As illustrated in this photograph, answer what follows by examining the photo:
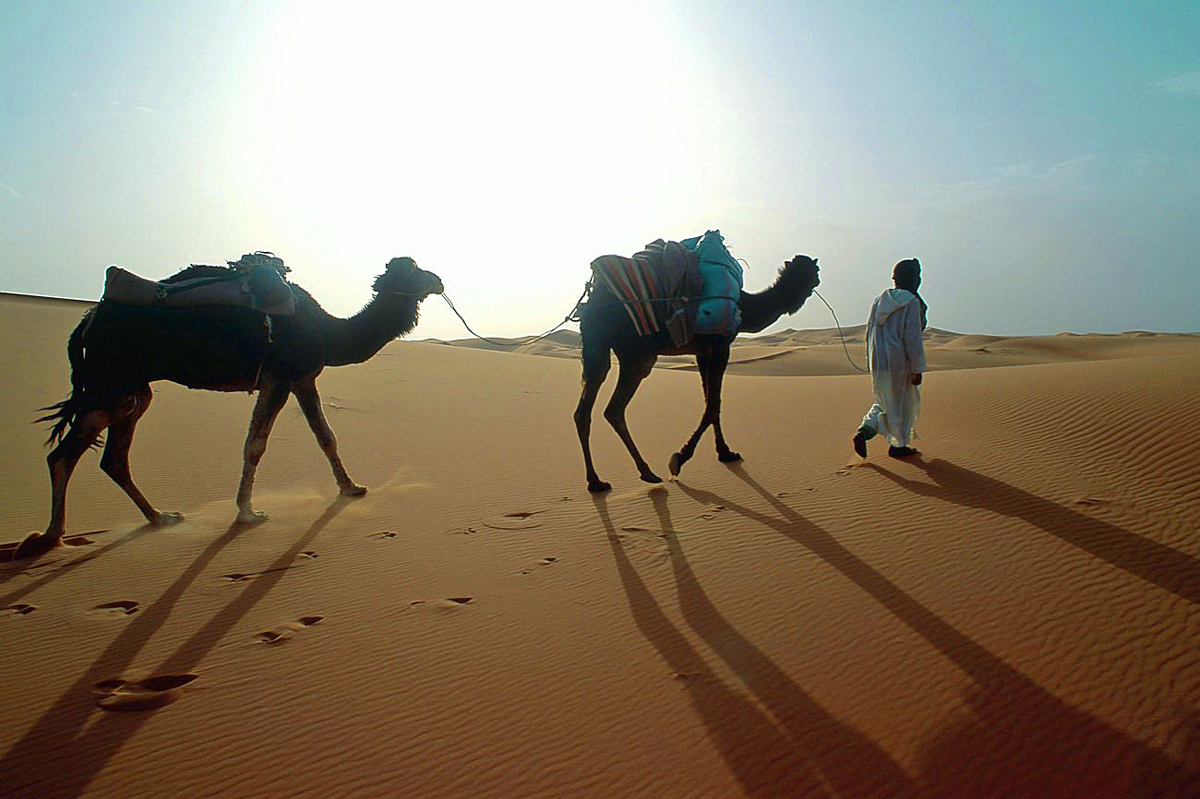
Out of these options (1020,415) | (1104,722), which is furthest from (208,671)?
Answer: (1020,415)

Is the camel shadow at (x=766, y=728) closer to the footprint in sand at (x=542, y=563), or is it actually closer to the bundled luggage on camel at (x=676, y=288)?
the footprint in sand at (x=542, y=563)

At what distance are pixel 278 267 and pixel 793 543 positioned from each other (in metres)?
4.92

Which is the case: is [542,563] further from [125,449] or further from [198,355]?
[125,449]

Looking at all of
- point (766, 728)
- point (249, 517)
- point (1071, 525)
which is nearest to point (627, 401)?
point (249, 517)

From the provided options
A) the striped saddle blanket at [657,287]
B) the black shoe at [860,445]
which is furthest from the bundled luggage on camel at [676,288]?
the black shoe at [860,445]

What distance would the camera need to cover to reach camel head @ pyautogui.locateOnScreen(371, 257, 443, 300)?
6.11 m

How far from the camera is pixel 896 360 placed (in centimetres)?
657

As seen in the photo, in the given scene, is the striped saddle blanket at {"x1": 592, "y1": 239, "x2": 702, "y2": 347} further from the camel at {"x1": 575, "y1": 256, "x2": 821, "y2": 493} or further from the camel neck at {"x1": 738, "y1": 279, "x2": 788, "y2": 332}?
the camel neck at {"x1": 738, "y1": 279, "x2": 788, "y2": 332}

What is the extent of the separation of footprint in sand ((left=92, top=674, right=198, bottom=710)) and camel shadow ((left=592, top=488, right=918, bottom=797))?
2.25 meters

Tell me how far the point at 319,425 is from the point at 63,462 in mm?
1969

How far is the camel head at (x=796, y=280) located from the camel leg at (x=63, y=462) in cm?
637

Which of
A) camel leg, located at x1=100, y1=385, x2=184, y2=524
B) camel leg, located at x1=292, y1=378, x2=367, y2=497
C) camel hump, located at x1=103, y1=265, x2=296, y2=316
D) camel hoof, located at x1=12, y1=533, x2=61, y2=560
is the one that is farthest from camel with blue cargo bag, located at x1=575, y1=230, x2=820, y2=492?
camel hoof, located at x1=12, y1=533, x2=61, y2=560

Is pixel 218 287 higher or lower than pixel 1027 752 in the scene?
higher

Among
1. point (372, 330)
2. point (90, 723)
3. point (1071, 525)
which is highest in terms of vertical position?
point (372, 330)
